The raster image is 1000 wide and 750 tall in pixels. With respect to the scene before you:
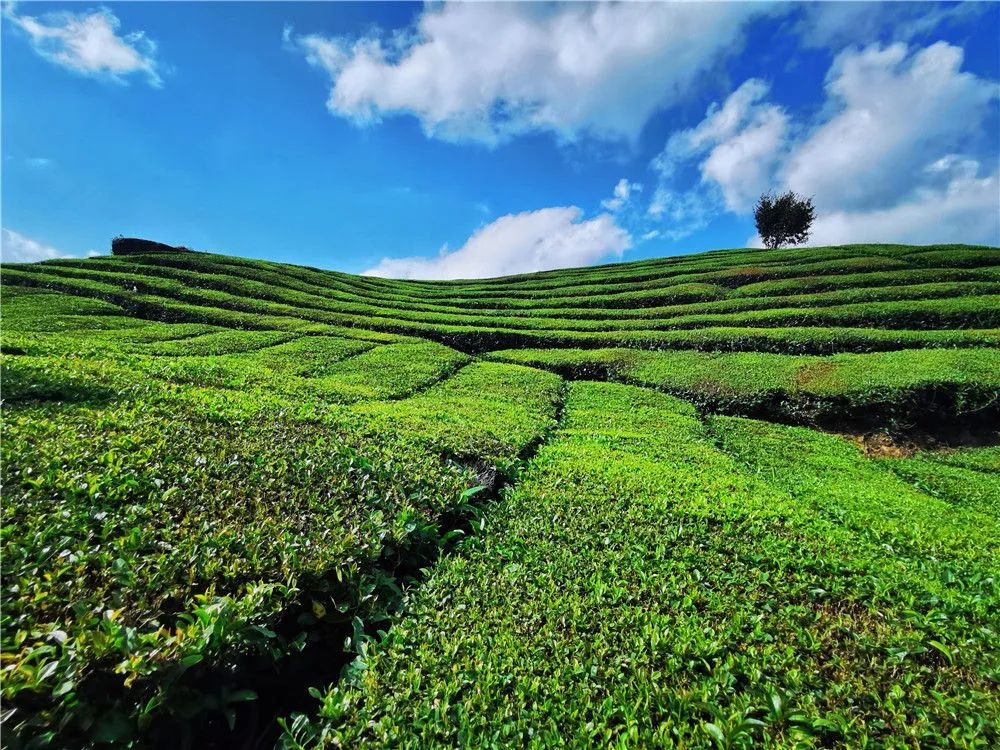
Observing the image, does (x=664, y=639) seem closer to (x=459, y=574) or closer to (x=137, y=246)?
(x=459, y=574)

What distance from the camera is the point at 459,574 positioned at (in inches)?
199

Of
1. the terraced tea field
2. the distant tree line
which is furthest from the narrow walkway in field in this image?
the distant tree line

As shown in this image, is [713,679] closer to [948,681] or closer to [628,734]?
[628,734]

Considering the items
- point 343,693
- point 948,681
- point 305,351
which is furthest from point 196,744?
point 305,351

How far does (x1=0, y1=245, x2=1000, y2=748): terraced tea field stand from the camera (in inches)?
129

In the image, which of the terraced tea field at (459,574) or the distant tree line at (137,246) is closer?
the terraced tea field at (459,574)

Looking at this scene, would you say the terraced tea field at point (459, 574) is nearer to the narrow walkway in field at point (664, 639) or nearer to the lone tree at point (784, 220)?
the narrow walkway in field at point (664, 639)

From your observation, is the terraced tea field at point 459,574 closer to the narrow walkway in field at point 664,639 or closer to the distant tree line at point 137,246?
the narrow walkway in field at point 664,639

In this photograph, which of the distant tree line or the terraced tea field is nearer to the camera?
the terraced tea field

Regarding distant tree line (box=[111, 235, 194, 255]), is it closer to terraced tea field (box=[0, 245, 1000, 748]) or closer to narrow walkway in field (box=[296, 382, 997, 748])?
Answer: terraced tea field (box=[0, 245, 1000, 748])

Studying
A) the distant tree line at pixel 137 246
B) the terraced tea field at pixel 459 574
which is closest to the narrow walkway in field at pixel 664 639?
the terraced tea field at pixel 459 574

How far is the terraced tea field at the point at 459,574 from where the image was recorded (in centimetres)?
A: 329

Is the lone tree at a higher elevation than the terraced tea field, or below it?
higher

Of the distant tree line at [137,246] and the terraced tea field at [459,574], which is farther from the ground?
the distant tree line at [137,246]
